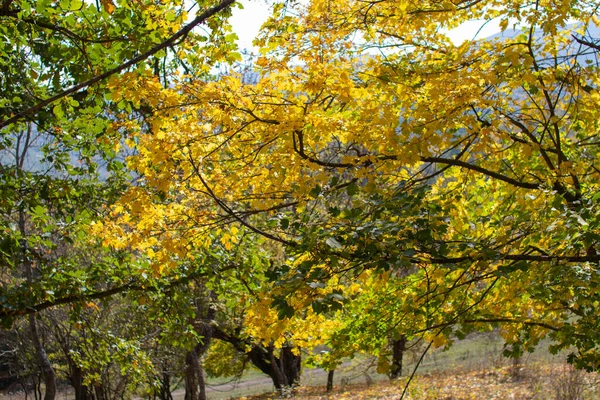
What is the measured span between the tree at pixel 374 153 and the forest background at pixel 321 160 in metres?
0.02

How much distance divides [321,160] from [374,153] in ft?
2.29

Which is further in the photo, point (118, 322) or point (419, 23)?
point (118, 322)

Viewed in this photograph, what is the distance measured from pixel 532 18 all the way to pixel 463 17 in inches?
63.4

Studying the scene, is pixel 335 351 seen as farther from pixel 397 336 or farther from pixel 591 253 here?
pixel 591 253

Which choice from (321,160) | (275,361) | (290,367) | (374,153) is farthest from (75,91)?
(290,367)

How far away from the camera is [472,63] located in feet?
11.5

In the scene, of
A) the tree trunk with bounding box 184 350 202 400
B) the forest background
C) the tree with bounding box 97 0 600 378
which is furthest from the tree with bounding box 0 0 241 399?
the tree trunk with bounding box 184 350 202 400

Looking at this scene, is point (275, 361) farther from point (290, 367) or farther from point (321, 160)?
point (321, 160)

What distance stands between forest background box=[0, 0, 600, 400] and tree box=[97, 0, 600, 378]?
0.06 ft

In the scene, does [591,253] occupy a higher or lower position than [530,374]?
higher

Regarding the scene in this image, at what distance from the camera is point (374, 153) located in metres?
3.84

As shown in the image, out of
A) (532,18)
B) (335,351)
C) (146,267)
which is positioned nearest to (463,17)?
(532,18)

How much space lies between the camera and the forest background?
3.12m

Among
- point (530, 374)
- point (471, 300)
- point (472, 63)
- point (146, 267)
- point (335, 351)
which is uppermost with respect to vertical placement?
point (472, 63)
